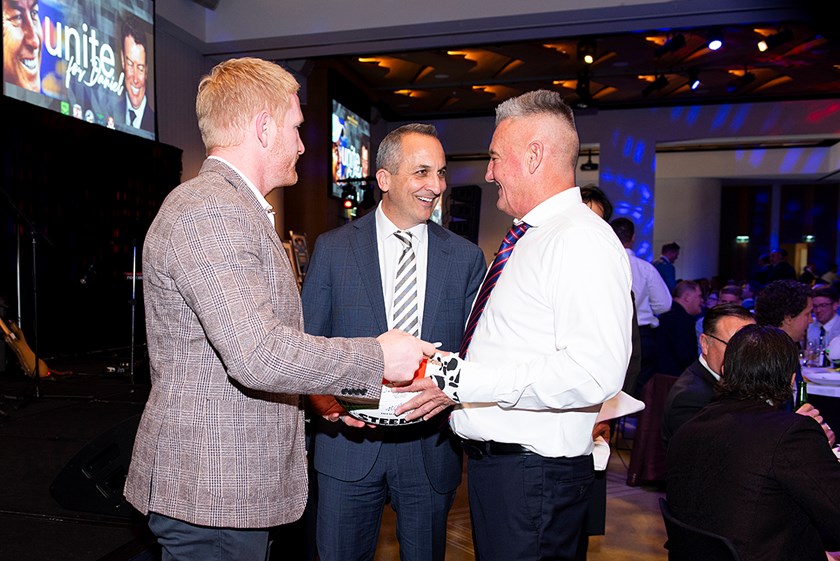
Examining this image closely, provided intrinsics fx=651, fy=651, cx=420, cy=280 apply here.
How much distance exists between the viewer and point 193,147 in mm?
9297

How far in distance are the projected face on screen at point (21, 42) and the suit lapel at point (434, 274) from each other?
506 cm

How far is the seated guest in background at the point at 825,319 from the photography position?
462 cm

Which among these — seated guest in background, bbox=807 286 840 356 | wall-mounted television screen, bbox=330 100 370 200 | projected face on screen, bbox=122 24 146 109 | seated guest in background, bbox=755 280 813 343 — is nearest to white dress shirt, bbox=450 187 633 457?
seated guest in background, bbox=755 280 813 343

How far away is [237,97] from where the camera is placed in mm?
1374

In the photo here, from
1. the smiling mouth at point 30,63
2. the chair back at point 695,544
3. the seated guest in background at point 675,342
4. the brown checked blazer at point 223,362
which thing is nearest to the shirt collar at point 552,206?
the brown checked blazer at point 223,362

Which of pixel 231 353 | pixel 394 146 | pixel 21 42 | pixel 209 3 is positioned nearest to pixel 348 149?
pixel 209 3

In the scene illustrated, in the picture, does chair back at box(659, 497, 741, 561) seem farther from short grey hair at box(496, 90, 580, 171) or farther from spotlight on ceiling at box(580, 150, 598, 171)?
spotlight on ceiling at box(580, 150, 598, 171)

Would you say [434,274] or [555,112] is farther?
[434,274]

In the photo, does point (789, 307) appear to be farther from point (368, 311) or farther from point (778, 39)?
point (778, 39)

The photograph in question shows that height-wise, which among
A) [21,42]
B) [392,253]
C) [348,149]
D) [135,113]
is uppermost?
[348,149]

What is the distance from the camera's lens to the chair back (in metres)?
1.71

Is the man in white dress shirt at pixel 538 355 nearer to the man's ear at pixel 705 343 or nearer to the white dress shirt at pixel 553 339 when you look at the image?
the white dress shirt at pixel 553 339

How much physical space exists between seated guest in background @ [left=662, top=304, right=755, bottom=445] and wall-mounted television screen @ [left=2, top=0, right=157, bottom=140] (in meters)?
5.82

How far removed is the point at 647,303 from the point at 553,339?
423 cm
